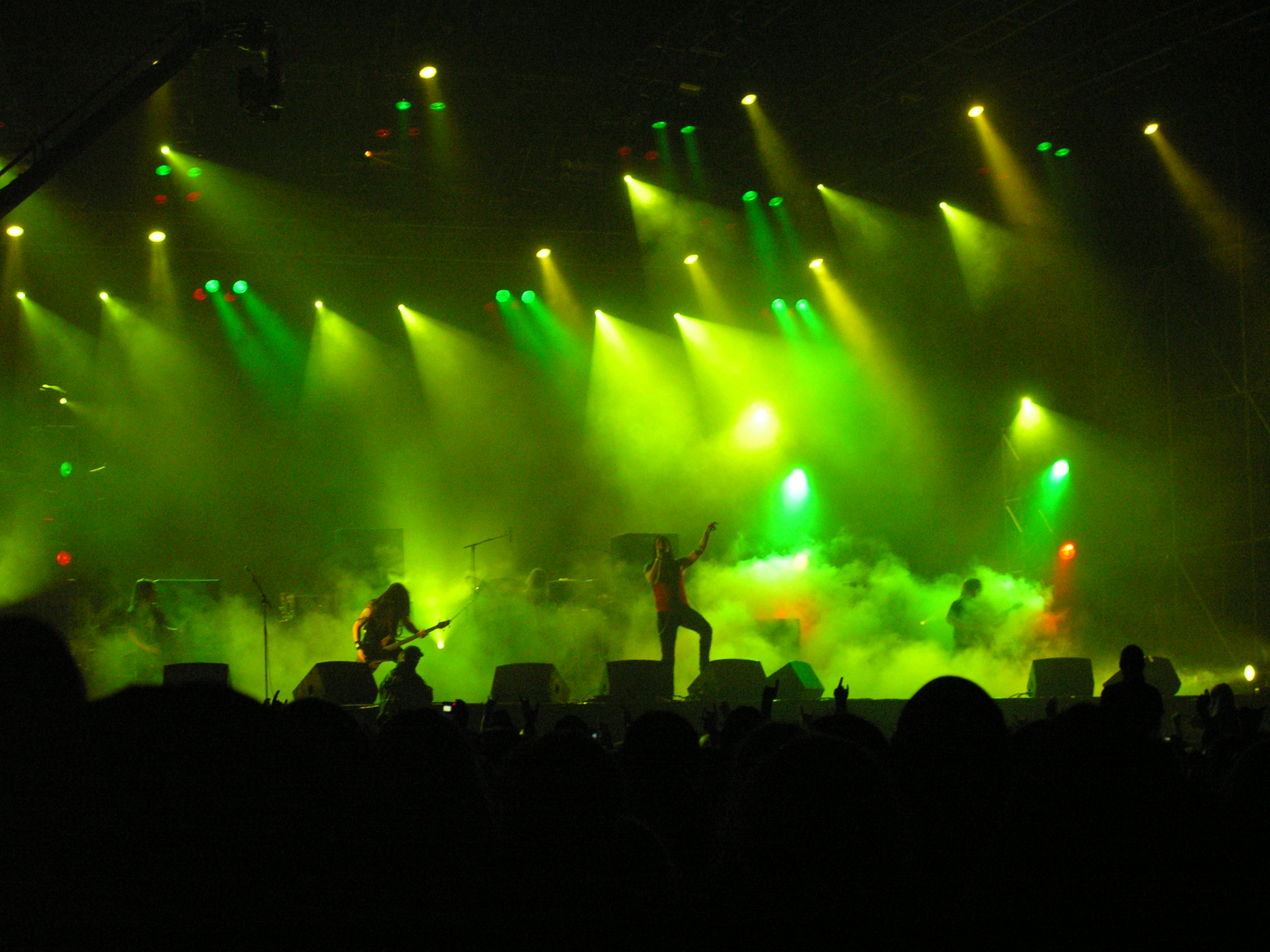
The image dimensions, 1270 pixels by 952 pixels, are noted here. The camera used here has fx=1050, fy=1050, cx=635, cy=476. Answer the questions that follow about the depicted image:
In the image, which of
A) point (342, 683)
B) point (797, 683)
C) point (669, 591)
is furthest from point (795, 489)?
point (342, 683)

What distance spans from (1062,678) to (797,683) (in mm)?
2604

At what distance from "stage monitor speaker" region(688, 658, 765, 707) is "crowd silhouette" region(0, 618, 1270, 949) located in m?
8.24

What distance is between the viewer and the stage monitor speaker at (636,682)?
31.8 ft

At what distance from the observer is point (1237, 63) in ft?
37.6

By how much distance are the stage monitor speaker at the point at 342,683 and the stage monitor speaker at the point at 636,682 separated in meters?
2.26

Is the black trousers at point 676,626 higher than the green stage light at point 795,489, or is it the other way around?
the green stage light at point 795,489

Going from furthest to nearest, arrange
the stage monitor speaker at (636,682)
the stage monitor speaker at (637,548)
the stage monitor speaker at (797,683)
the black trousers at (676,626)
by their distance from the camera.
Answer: the stage monitor speaker at (637,548) → the black trousers at (676,626) → the stage monitor speaker at (797,683) → the stage monitor speaker at (636,682)

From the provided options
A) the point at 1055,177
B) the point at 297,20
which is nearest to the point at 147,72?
the point at 297,20

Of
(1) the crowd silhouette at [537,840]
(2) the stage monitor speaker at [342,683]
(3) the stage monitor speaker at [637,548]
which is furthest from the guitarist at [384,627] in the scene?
(1) the crowd silhouette at [537,840]

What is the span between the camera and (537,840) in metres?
1.75

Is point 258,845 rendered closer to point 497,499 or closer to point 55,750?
point 55,750

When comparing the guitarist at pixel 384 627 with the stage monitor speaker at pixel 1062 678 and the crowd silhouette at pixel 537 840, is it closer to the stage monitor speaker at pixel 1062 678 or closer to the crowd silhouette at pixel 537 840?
the stage monitor speaker at pixel 1062 678

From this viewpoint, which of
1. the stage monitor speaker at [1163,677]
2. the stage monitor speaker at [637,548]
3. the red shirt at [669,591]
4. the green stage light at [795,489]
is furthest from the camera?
the green stage light at [795,489]

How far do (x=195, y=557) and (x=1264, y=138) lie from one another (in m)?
15.1
